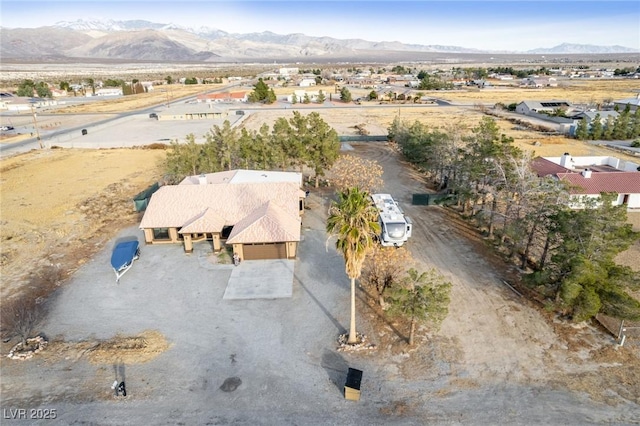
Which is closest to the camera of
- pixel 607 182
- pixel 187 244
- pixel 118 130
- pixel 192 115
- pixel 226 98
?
pixel 187 244

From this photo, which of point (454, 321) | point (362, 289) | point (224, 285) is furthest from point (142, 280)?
point (454, 321)

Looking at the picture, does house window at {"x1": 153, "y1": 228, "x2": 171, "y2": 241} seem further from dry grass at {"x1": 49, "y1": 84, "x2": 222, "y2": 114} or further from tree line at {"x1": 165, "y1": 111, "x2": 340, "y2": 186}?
dry grass at {"x1": 49, "y1": 84, "x2": 222, "y2": 114}

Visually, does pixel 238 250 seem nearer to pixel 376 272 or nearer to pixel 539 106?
pixel 376 272

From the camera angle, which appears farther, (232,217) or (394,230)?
(232,217)

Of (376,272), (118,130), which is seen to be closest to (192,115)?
(118,130)

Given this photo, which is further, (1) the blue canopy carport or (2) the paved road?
(2) the paved road

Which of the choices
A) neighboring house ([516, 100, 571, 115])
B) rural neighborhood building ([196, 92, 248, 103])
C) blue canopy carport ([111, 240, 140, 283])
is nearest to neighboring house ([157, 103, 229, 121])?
rural neighborhood building ([196, 92, 248, 103])
